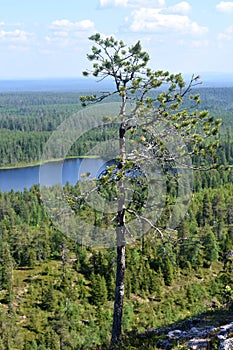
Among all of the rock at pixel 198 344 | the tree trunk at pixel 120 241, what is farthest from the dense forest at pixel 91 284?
the rock at pixel 198 344

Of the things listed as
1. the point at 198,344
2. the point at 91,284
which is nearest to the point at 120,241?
the point at 198,344

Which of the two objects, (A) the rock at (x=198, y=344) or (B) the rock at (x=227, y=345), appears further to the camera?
(A) the rock at (x=198, y=344)

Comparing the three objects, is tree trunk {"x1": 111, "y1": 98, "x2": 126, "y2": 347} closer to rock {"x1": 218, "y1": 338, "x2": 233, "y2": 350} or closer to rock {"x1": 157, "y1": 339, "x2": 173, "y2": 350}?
rock {"x1": 157, "y1": 339, "x2": 173, "y2": 350}

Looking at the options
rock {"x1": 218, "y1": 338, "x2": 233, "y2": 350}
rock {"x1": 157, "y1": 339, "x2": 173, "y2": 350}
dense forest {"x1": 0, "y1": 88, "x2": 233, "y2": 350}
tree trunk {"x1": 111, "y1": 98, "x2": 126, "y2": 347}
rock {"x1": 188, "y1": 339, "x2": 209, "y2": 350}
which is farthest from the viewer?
dense forest {"x1": 0, "y1": 88, "x2": 233, "y2": 350}

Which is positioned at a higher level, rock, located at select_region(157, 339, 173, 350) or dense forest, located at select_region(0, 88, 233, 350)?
rock, located at select_region(157, 339, 173, 350)

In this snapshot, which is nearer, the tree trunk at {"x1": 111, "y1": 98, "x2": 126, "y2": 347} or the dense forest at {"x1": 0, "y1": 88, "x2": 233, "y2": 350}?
the tree trunk at {"x1": 111, "y1": 98, "x2": 126, "y2": 347}

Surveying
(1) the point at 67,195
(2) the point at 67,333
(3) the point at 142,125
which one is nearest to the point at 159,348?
(1) the point at 67,195

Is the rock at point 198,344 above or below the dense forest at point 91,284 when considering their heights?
above

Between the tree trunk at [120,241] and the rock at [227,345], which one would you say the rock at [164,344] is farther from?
the tree trunk at [120,241]

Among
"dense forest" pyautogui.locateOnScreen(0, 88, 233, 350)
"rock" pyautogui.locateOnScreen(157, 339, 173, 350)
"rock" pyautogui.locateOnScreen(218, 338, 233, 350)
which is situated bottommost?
"dense forest" pyautogui.locateOnScreen(0, 88, 233, 350)

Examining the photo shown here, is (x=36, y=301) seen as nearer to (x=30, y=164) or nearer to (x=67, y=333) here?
(x=67, y=333)

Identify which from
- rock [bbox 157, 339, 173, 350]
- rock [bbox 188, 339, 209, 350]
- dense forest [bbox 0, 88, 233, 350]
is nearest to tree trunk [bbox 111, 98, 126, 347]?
rock [bbox 157, 339, 173, 350]

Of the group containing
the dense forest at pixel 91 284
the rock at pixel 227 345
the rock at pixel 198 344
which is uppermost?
the rock at pixel 227 345

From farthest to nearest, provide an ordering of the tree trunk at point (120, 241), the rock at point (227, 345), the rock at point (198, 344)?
the tree trunk at point (120, 241) < the rock at point (198, 344) < the rock at point (227, 345)
